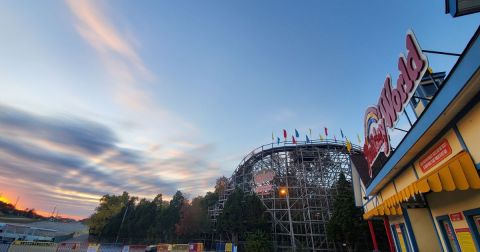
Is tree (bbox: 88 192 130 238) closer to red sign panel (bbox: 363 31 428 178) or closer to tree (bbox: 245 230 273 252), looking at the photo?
tree (bbox: 245 230 273 252)

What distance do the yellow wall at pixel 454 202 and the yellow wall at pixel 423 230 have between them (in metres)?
1.54

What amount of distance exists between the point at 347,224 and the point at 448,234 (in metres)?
17.2

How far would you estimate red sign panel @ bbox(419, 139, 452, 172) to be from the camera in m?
4.29

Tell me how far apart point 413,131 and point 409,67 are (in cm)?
139

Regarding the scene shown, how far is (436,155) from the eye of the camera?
4691 millimetres

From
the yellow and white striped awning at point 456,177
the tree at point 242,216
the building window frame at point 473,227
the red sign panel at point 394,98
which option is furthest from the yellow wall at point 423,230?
the tree at point 242,216

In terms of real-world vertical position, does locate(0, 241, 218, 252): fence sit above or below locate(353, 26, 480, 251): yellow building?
Result: below

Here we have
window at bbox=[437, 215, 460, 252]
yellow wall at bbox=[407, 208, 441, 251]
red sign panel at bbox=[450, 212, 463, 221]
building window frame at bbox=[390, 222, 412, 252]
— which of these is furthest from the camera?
building window frame at bbox=[390, 222, 412, 252]

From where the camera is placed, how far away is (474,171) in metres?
3.38

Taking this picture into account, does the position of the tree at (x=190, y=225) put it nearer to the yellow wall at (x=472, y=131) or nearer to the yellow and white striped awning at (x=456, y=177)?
the yellow and white striped awning at (x=456, y=177)

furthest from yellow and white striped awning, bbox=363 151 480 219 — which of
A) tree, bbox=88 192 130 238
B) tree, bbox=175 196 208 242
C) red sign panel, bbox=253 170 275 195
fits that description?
tree, bbox=88 192 130 238

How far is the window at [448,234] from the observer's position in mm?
5786

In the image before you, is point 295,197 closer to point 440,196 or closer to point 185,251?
point 185,251

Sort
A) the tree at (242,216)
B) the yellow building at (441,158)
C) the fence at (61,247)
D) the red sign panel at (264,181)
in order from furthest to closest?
1. the red sign panel at (264,181)
2. the tree at (242,216)
3. the fence at (61,247)
4. the yellow building at (441,158)
